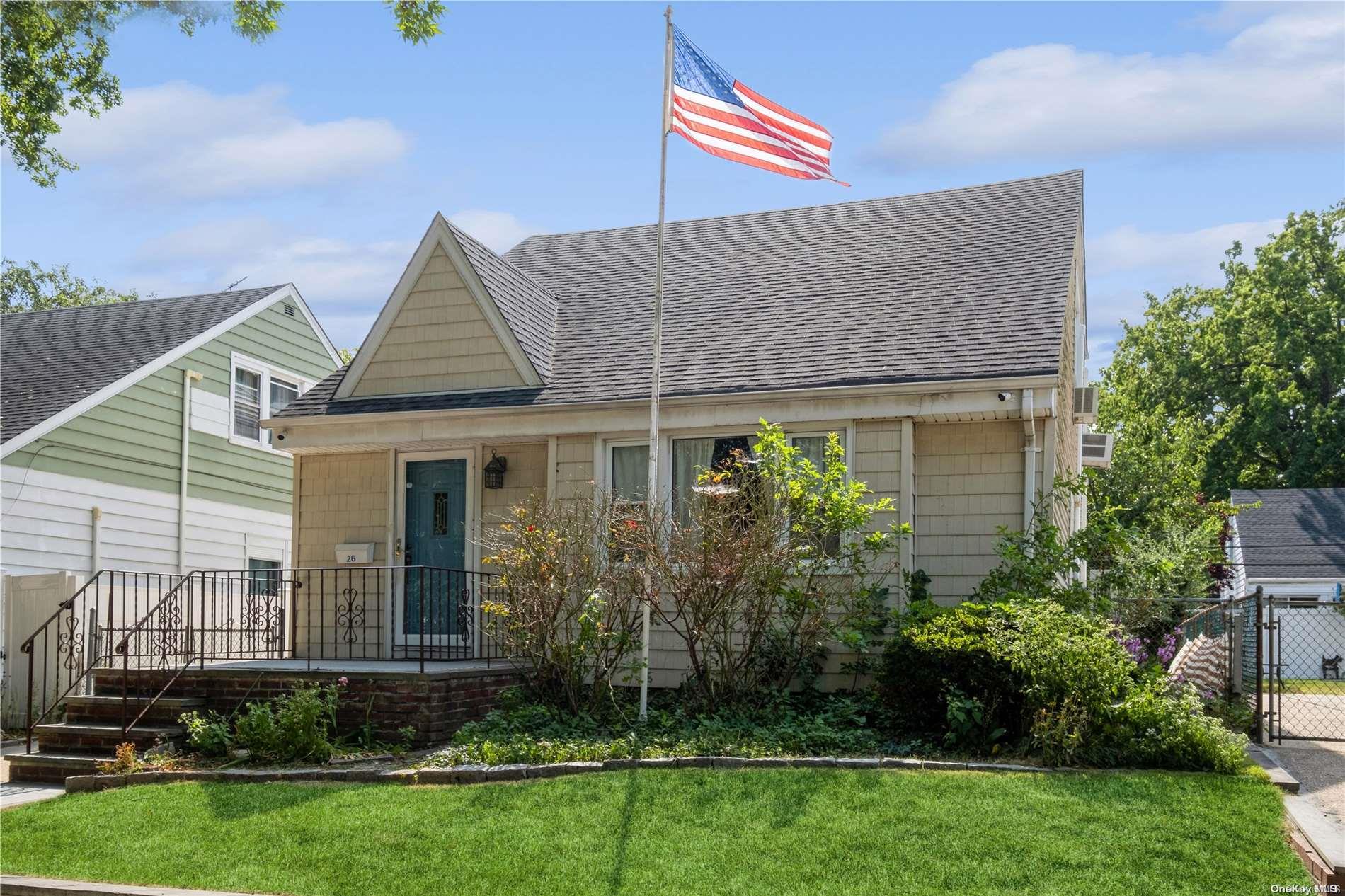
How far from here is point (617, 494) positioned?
12.4 m

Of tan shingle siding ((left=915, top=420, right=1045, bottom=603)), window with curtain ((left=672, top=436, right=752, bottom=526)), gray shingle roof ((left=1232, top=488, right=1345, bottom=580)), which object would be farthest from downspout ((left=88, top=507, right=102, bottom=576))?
gray shingle roof ((left=1232, top=488, right=1345, bottom=580))

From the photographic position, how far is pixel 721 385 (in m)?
12.7

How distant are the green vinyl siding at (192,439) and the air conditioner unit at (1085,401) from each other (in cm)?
1301

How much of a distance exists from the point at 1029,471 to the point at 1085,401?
11.0ft

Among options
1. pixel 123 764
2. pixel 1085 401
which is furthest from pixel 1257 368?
pixel 123 764

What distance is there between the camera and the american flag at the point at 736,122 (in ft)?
36.3

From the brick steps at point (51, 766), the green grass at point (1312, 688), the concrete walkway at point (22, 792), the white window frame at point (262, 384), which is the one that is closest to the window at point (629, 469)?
the brick steps at point (51, 766)

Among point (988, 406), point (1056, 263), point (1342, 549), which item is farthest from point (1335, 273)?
point (988, 406)

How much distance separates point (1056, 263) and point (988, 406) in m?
2.62

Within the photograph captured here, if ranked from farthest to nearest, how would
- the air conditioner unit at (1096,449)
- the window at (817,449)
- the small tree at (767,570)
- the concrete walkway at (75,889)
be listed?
the air conditioner unit at (1096,449)
the window at (817,449)
the small tree at (767,570)
the concrete walkway at (75,889)

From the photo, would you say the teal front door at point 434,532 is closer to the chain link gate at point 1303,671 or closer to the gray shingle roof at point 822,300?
the gray shingle roof at point 822,300

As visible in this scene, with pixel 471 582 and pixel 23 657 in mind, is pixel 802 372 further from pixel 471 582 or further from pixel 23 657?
pixel 23 657

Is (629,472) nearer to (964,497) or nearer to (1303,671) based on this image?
(964,497)

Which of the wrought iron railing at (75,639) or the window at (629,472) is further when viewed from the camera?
the wrought iron railing at (75,639)
